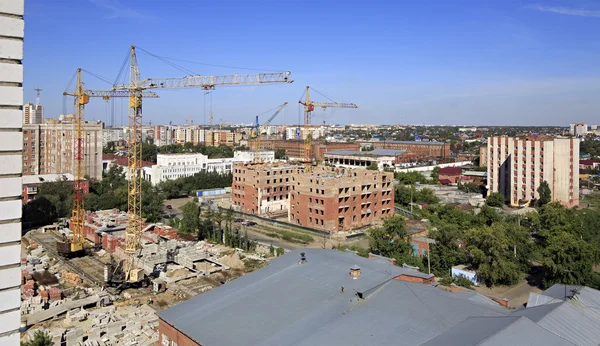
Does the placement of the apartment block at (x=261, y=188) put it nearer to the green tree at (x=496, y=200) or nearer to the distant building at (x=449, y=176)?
the green tree at (x=496, y=200)

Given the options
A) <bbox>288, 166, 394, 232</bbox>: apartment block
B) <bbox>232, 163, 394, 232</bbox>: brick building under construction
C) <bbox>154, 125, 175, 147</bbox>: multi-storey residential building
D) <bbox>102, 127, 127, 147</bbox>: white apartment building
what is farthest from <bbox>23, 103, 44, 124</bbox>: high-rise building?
<bbox>288, 166, 394, 232</bbox>: apartment block

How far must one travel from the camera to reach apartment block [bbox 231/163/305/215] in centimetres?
3169

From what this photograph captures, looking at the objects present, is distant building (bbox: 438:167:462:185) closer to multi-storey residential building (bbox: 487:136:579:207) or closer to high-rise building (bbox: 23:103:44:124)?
multi-storey residential building (bbox: 487:136:579:207)

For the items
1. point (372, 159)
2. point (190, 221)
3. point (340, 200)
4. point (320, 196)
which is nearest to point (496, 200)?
point (340, 200)

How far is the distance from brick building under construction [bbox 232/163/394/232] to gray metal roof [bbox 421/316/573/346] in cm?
1856

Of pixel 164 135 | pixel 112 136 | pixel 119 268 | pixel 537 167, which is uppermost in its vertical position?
pixel 164 135

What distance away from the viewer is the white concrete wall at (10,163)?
251 cm

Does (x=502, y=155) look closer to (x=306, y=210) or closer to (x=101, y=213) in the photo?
(x=306, y=210)

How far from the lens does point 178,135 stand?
92812 millimetres

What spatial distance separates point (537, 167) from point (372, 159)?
22792mm

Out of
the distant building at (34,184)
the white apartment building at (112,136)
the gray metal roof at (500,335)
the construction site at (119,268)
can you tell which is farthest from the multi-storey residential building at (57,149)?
the white apartment building at (112,136)

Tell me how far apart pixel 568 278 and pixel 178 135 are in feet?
281

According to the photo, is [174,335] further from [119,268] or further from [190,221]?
[190,221]

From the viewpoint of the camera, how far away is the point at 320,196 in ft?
87.3
